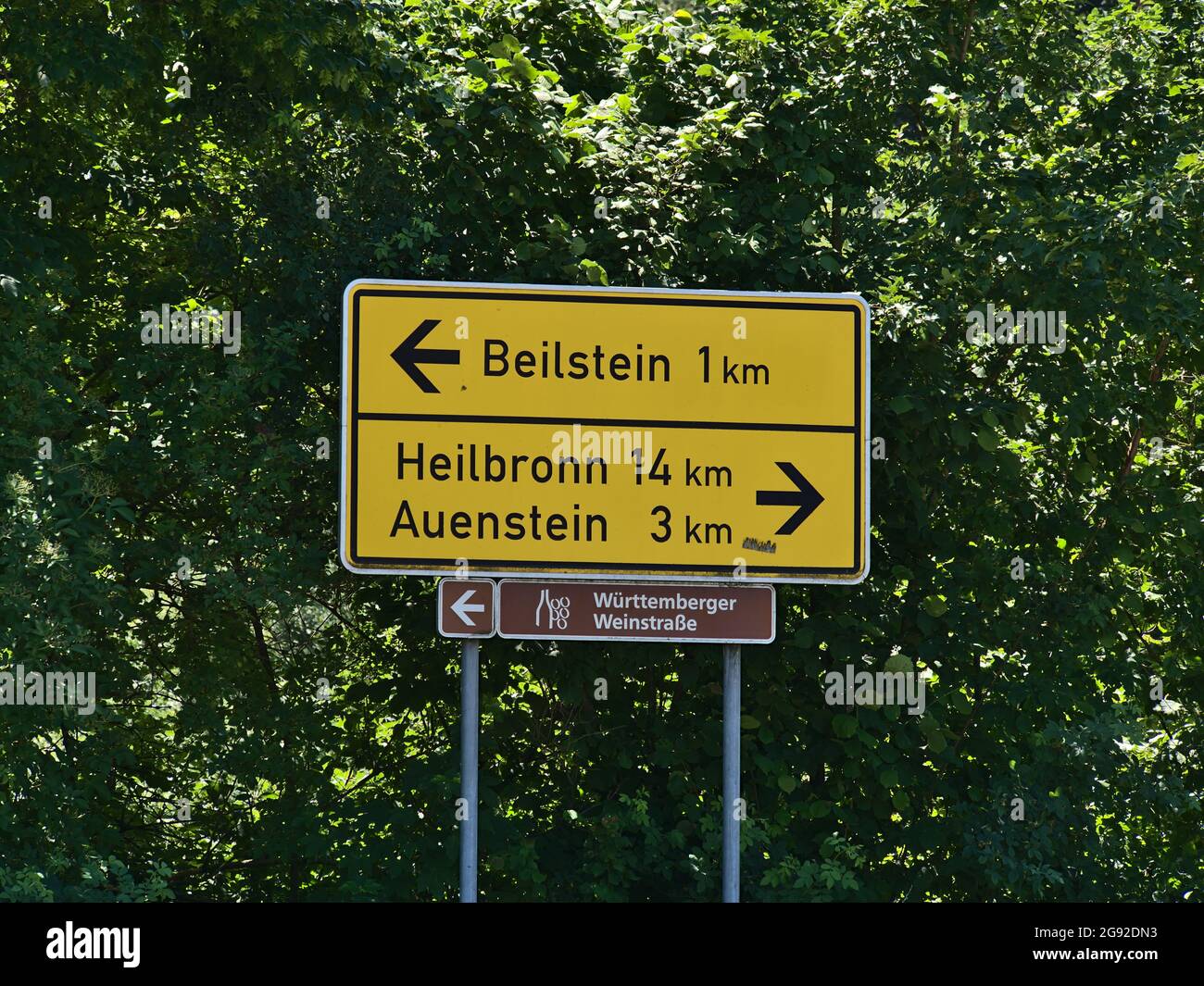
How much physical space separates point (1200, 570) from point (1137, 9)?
9.72 ft

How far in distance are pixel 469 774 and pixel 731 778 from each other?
95 cm

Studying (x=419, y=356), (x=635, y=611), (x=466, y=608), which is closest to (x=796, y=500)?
(x=635, y=611)

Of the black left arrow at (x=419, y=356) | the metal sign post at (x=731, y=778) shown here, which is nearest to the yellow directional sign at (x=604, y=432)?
the black left arrow at (x=419, y=356)

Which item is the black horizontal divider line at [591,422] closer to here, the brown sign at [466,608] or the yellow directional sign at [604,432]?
the yellow directional sign at [604,432]

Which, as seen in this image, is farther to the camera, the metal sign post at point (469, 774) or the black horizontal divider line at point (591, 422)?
the black horizontal divider line at point (591, 422)

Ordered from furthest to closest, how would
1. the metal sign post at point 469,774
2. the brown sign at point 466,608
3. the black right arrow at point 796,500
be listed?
the black right arrow at point 796,500 → the brown sign at point 466,608 → the metal sign post at point 469,774

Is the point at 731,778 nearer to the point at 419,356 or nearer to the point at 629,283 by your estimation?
the point at 419,356

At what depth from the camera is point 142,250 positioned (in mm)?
6930

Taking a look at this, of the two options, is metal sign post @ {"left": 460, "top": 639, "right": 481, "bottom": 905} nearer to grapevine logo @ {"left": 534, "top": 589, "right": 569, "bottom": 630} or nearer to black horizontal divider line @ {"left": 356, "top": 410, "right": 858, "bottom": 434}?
grapevine logo @ {"left": 534, "top": 589, "right": 569, "bottom": 630}

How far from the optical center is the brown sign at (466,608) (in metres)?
5.11

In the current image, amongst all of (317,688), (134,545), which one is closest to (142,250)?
(134,545)

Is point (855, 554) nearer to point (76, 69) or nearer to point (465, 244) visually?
point (465, 244)

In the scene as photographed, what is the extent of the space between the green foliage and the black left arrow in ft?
3.69

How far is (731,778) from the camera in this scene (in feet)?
16.9
